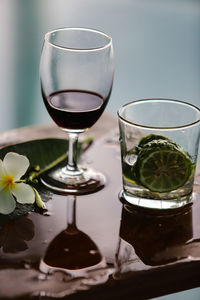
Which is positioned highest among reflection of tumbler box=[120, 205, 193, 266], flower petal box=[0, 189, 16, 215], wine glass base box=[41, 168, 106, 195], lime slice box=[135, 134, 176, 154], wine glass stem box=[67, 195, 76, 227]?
lime slice box=[135, 134, 176, 154]

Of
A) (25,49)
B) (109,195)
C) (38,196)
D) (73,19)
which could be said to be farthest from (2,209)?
(73,19)

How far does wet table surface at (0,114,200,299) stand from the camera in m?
0.75

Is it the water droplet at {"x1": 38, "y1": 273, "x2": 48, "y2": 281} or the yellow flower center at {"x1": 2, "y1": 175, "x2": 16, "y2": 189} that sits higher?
the yellow flower center at {"x1": 2, "y1": 175, "x2": 16, "y2": 189}

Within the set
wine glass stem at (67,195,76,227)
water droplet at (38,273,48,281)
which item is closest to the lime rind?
wine glass stem at (67,195,76,227)

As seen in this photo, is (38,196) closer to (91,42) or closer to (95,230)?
(95,230)

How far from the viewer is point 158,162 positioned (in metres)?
0.88

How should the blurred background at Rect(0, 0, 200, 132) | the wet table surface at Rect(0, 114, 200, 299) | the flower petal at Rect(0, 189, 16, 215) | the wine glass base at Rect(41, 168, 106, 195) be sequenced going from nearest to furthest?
the wet table surface at Rect(0, 114, 200, 299) → the flower petal at Rect(0, 189, 16, 215) → the wine glass base at Rect(41, 168, 106, 195) → the blurred background at Rect(0, 0, 200, 132)

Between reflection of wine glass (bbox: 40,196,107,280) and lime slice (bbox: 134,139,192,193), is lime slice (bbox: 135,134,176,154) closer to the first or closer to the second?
lime slice (bbox: 134,139,192,193)

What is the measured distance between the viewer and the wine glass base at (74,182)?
97cm

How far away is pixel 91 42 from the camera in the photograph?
3.30 ft

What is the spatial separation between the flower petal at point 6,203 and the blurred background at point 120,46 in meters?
1.03

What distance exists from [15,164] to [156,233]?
0.76 feet

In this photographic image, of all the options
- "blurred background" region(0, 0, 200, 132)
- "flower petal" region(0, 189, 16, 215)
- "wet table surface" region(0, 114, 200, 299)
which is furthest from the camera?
"blurred background" region(0, 0, 200, 132)

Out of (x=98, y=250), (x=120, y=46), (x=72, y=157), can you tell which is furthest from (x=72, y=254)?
(x=120, y=46)
